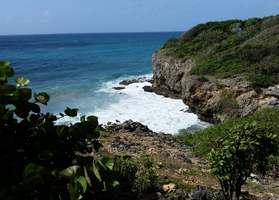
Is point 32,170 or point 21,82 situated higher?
point 21,82

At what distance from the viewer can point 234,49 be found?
119 feet

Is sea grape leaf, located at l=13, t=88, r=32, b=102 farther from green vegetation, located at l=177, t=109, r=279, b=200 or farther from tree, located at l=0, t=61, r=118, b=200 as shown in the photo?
green vegetation, located at l=177, t=109, r=279, b=200

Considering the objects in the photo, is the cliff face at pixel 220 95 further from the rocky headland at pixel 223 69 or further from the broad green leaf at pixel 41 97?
the broad green leaf at pixel 41 97

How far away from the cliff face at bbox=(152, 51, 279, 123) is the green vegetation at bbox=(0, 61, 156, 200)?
23.9 meters

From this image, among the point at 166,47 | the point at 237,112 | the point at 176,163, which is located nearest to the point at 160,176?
the point at 176,163

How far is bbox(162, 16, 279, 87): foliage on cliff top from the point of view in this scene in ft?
101

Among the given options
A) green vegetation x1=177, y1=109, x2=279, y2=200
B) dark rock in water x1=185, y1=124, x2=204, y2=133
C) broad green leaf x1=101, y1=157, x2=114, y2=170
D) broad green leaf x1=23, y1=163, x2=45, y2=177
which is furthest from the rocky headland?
broad green leaf x1=23, y1=163, x2=45, y2=177

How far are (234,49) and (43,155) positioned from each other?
34574mm

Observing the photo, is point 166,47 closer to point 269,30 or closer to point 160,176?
point 269,30

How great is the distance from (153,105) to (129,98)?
4.49m

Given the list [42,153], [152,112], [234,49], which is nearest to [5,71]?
[42,153]

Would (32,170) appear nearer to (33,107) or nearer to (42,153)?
(42,153)

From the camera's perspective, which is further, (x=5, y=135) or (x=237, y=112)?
(x=237, y=112)

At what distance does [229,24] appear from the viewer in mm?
47469
